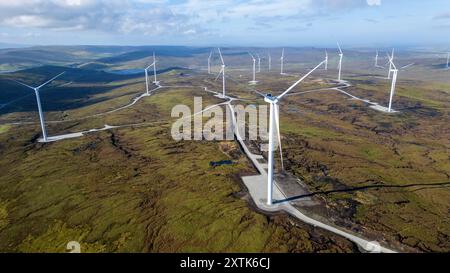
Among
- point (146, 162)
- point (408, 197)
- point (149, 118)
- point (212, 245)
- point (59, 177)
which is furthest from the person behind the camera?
point (149, 118)

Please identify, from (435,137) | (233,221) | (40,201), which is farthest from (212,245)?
(435,137)

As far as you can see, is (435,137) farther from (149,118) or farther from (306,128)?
(149,118)

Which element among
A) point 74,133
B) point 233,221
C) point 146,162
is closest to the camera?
point 233,221
